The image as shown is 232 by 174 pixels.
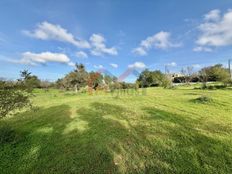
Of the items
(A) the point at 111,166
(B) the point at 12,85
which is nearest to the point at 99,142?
(A) the point at 111,166

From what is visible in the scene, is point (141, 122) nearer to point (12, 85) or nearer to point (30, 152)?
point (30, 152)

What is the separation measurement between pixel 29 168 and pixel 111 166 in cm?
210

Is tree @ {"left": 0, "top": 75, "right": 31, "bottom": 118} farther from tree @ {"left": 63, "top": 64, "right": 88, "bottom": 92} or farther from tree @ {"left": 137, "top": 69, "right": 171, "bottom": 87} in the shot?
tree @ {"left": 137, "top": 69, "right": 171, "bottom": 87}

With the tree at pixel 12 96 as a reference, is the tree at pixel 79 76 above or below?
above

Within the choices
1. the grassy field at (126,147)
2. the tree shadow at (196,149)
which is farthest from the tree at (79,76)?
the tree shadow at (196,149)

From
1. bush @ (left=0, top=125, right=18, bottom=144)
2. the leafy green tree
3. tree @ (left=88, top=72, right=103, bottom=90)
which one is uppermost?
tree @ (left=88, top=72, right=103, bottom=90)

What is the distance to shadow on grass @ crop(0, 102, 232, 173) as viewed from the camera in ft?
12.6

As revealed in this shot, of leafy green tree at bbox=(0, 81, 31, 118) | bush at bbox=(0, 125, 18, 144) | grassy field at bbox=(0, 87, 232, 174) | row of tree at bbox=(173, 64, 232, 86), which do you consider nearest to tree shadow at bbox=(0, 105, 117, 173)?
grassy field at bbox=(0, 87, 232, 174)

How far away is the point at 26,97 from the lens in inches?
227

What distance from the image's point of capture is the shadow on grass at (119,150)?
3.84 meters

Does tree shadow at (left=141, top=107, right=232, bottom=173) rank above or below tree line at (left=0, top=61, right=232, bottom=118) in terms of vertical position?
below

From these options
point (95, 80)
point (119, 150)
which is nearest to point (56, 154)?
point (119, 150)

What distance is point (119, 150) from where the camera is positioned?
15.4 feet

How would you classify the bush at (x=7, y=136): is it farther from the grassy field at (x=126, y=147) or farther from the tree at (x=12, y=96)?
the tree at (x=12, y=96)
